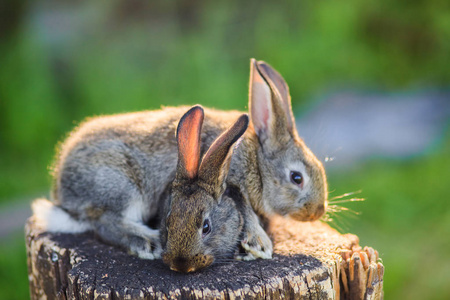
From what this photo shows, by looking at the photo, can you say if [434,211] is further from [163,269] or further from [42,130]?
[42,130]

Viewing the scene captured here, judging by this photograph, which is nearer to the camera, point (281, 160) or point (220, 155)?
point (220, 155)

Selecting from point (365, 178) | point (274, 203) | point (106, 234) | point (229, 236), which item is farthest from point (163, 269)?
point (365, 178)

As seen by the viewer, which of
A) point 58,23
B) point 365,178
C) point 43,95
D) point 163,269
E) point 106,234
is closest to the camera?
point 163,269

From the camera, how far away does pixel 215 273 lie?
3041 millimetres

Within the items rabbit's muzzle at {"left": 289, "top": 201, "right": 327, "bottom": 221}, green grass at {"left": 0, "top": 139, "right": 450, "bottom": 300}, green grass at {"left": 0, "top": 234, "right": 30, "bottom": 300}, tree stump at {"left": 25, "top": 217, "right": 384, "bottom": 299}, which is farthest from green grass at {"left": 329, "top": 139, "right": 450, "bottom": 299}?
green grass at {"left": 0, "top": 234, "right": 30, "bottom": 300}

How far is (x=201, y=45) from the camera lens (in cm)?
860

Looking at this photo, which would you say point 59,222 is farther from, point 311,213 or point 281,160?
point 311,213

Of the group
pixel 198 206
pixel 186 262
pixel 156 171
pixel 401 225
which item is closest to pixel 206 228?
pixel 198 206

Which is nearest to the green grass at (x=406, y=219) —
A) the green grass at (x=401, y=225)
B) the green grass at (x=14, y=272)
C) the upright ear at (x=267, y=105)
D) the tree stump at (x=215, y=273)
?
the green grass at (x=401, y=225)

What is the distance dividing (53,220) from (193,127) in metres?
1.33

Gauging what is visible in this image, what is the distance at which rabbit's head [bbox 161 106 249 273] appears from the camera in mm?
3023

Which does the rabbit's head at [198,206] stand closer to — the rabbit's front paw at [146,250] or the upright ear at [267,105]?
the rabbit's front paw at [146,250]

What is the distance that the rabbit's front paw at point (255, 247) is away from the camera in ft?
10.7

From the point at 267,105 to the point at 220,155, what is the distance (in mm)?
894
